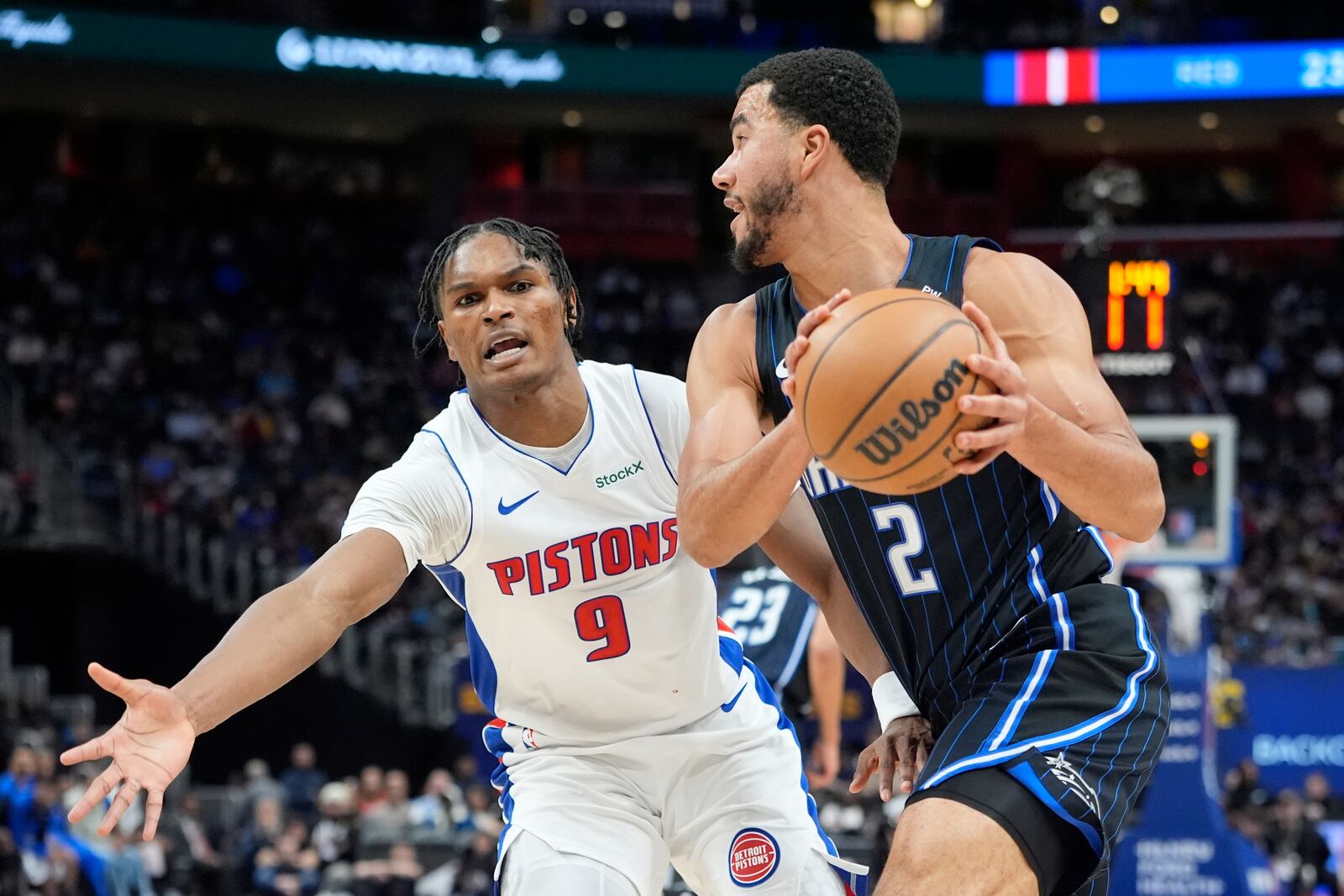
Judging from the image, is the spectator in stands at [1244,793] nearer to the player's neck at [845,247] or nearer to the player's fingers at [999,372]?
the player's neck at [845,247]

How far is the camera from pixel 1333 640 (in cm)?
1884

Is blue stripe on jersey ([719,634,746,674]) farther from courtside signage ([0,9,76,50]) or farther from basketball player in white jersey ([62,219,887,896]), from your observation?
courtside signage ([0,9,76,50])

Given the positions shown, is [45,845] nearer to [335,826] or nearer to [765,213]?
[335,826]

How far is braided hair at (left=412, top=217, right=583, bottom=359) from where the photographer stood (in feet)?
15.1

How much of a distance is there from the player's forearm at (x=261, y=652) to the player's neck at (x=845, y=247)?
4.53ft

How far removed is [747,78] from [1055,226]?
27.9 m

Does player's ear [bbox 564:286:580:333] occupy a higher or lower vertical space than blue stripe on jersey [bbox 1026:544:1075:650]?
higher

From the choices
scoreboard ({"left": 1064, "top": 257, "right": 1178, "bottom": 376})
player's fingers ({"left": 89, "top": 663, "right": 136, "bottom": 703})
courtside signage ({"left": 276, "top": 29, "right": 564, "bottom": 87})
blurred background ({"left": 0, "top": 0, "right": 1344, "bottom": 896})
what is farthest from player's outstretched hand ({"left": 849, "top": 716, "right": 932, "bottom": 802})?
courtside signage ({"left": 276, "top": 29, "right": 564, "bottom": 87})

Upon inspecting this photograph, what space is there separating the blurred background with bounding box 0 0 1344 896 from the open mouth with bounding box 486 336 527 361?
6195 mm

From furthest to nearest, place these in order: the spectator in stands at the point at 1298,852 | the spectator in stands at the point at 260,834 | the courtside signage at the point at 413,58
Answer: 1. the courtside signage at the point at 413,58
2. the spectator in stands at the point at 1298,852
3. the spectator in stands at the point at 260,834

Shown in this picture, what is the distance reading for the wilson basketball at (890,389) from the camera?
316 cm

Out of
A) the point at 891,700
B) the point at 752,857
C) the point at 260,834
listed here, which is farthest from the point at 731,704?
the point at 260,834

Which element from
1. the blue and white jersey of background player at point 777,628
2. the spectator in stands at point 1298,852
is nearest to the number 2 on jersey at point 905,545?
the blue and white jersey of background player at point 777,628

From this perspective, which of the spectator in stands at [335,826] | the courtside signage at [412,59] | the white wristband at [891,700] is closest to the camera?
the white wristband at [891,700]
